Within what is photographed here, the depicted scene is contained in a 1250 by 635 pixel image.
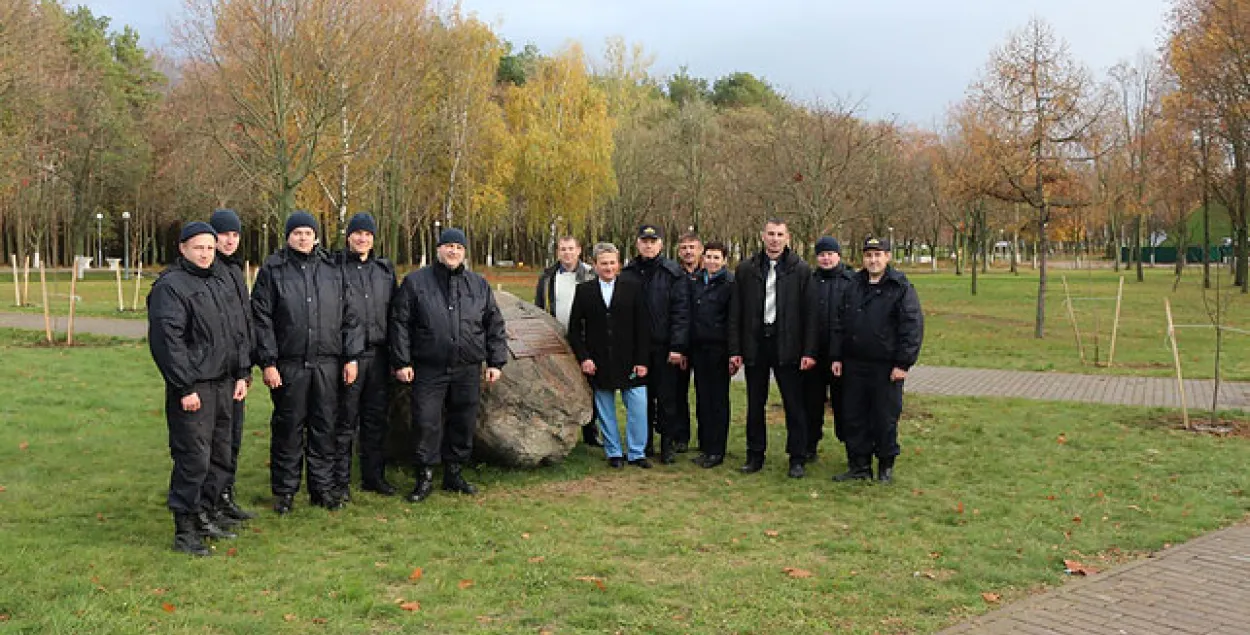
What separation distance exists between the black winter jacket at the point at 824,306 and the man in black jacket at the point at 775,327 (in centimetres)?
8

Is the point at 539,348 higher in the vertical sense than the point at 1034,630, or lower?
higher

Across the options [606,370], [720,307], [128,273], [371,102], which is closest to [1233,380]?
[720,307]

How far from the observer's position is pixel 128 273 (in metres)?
45.5

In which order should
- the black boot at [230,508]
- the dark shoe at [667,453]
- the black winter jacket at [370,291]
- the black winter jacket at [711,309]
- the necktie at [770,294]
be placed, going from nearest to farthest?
the black boot at [230,508]
the black winter jacket at [370,291]
the necktie at [770,294]
the black winter jacket at [711,309]
the dark shoe at [667,453]

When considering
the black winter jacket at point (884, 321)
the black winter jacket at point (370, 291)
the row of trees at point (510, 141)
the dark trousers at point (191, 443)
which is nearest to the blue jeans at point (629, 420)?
the black winter jacket at point (884, 321)

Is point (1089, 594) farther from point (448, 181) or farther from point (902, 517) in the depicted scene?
point (448, 181)

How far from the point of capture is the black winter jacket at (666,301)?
8547mm

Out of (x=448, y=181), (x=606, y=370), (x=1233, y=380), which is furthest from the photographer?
(x=448, y=181)

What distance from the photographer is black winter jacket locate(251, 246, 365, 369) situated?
A: 6520 millimetres

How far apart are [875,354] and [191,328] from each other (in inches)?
203

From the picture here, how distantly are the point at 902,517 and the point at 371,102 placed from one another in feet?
81.9

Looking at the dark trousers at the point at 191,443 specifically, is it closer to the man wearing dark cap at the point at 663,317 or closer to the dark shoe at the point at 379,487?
the dark shoe at the point at 379,487

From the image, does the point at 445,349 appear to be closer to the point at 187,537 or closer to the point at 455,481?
the point at 455,481

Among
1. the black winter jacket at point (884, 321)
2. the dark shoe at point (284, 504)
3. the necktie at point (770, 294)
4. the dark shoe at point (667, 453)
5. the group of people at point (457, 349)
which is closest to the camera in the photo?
the group of people at point (457, 349)
